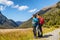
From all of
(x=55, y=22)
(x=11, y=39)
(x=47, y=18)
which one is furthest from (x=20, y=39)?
(x=47, y=18)

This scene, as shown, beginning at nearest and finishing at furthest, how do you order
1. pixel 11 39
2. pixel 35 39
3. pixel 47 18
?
pixel 11 39, pixel 35 39, pixel 47 18

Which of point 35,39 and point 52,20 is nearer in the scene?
point 35,39

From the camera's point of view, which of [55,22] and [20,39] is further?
[55,22]

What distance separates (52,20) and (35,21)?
38860mm

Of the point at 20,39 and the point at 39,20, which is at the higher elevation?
the point at 39,20

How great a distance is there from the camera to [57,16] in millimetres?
55781

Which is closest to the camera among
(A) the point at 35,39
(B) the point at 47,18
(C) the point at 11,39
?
(C) the point at 11,39

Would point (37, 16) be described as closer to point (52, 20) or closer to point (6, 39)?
point (6, 39)

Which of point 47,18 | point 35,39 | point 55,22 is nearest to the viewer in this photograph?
point 35,39

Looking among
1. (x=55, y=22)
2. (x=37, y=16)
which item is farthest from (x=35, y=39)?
(x=55, y=22)

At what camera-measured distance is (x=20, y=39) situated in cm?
1579

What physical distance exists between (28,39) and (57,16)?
4018 centimetres

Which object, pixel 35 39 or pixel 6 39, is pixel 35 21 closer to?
pixel 35 39

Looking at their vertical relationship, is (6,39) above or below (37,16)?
below
